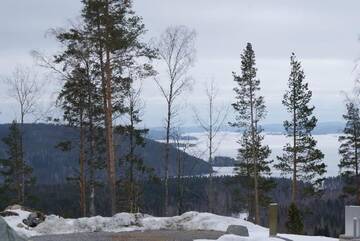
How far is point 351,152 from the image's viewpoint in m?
38.2

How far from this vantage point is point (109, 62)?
75.9 ft

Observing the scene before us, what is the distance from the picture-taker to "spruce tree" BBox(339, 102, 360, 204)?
37719mm

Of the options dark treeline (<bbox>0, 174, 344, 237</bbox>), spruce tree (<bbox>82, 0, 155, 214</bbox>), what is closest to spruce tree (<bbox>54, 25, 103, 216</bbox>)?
spruce tree (<bbox>82, 0, 155, 214</bbox>)

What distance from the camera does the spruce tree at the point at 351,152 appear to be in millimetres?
37719

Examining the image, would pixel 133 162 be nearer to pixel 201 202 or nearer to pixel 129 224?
pixel 129 224

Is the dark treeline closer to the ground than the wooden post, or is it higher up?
closer to the ground

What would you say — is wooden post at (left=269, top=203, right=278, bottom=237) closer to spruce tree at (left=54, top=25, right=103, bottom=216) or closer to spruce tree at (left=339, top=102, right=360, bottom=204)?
spruce tree at (left=54, top=25, right=103, bottom=216)

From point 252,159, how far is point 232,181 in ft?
6.66

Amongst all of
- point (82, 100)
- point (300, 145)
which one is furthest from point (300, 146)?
point (82, 100)

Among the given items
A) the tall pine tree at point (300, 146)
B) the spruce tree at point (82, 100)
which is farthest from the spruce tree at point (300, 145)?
the spruce tree at point (82, 100)

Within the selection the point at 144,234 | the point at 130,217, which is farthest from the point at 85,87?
the point at 144,234

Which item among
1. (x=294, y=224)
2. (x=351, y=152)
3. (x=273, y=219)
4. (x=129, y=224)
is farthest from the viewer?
(x=351, y=152)

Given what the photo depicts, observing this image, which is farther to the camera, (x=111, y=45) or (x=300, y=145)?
(x=300, y=145)

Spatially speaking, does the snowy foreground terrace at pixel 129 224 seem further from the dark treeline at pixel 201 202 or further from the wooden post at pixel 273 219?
the dark treeline at pixel 201 202
